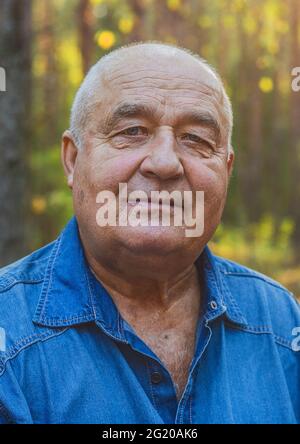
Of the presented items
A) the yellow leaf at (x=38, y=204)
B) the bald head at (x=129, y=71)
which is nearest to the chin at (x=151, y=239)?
the bald head at (x=129, y=71)

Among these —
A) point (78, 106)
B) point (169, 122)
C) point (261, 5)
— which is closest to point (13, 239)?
point (78, 106)

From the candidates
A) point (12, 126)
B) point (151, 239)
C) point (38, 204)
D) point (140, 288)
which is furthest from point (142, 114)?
point (38, 204)

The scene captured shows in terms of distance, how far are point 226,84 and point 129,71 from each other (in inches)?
333

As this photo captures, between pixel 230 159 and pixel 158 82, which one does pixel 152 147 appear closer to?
pixel 158 82

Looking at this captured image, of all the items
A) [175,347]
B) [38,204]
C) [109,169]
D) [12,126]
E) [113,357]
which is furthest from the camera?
[38,204]

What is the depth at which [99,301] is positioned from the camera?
2328 millimetres

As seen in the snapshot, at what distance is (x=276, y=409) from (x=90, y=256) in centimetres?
98

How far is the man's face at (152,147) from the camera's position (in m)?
2.25

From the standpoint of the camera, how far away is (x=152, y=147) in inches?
90.0

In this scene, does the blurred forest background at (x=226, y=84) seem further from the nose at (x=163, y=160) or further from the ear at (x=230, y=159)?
the nose at (x=163, y=160)

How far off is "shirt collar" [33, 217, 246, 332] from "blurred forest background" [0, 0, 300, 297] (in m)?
2.78

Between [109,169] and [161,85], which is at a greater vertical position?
[161,85]

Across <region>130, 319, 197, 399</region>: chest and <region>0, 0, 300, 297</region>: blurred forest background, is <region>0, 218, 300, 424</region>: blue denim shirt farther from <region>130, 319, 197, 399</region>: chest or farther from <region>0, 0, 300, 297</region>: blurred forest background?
<region>0, 0, 300, 297</region>: blurred forest background
